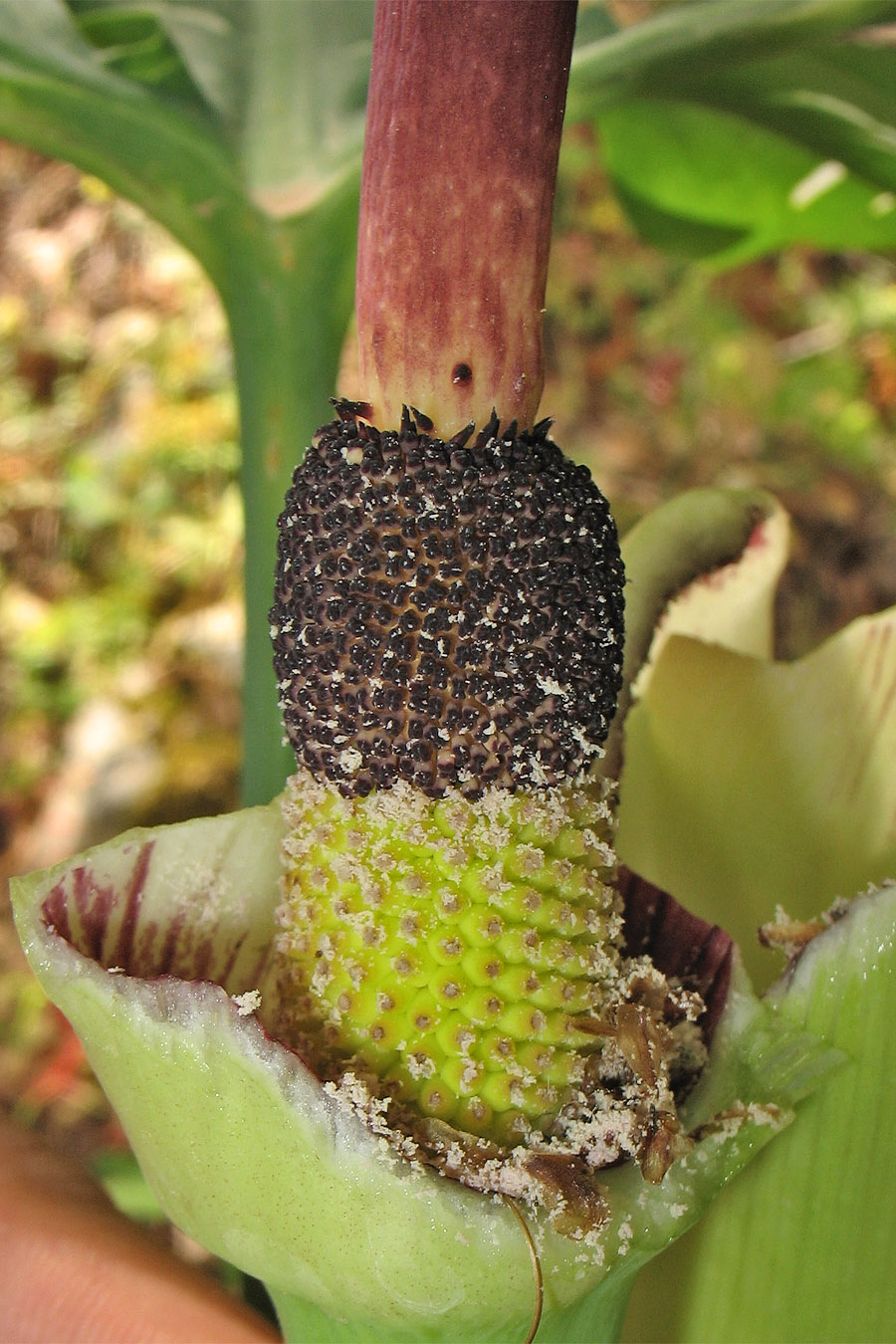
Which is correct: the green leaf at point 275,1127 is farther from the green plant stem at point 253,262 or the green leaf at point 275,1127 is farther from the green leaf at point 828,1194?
the green plant stem at point 253,262

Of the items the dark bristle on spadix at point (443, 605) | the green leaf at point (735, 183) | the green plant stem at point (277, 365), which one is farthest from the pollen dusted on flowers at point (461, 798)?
the green leaf at point (735, 183)

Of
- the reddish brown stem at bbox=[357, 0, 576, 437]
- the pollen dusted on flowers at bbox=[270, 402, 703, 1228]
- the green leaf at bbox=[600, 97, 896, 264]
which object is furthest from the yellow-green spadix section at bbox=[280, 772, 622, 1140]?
the green leaf at bbox=[600, 97, 896, 264]

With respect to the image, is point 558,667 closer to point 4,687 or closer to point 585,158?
point 4,687

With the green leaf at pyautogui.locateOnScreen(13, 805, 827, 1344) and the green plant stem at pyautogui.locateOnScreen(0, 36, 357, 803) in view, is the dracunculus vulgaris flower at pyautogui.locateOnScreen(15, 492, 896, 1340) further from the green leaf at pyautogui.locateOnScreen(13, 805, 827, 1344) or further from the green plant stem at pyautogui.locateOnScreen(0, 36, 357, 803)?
the green plant stem at pyautogui.locateOnScreen(0, 36, 357, 803)

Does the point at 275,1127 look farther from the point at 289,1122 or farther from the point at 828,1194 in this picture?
the point at 828,1194

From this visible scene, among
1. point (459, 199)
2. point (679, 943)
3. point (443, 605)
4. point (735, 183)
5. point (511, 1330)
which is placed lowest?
→ point (511, 1330)

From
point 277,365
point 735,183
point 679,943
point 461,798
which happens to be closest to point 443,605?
point 461,798

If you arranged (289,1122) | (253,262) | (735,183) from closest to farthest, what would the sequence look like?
1. (289,1122)
2. (253,262)
3. (735,183)
